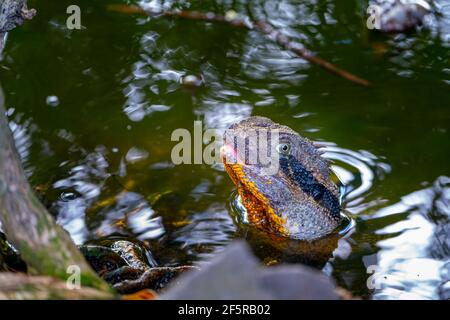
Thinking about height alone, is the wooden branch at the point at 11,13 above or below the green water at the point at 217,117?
above

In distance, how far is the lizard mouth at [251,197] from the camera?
14.8 ft

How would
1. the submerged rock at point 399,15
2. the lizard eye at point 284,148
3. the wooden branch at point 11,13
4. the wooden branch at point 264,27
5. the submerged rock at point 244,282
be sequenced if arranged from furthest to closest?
1. the submerged rock at point 399,15
2. the wooden branch at point 264,27
3. the lizard eye at point 284,148
4. the wooden branch at point 11,13
5. the submerged rock at point 244,282

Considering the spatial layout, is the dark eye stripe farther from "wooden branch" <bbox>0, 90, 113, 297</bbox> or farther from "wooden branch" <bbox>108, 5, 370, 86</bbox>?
"wooden branch" <bbox>0, 90, 113, 297</bbox>

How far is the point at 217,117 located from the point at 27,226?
3.18 m

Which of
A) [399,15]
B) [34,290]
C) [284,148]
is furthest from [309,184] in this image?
[399,15]

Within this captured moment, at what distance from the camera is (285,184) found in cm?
460

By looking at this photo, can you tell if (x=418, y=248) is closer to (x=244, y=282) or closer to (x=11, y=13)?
(x=244, y=282)

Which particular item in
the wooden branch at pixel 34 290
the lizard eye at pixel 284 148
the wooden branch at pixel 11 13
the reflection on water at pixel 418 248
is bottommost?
the reflection on water at pixel 418 248

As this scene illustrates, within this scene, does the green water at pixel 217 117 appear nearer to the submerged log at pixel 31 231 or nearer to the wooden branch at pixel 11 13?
the wooden branch at pixel 11 13

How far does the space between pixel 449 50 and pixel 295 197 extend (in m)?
2.79

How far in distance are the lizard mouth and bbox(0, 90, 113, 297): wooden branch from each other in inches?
68.9

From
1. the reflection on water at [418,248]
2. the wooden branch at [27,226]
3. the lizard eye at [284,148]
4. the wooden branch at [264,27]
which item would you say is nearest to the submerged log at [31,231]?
the wooden branch at [27,226]

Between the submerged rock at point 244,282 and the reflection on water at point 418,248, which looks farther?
the reflection on water at point 418,248

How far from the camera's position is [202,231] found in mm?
4879
